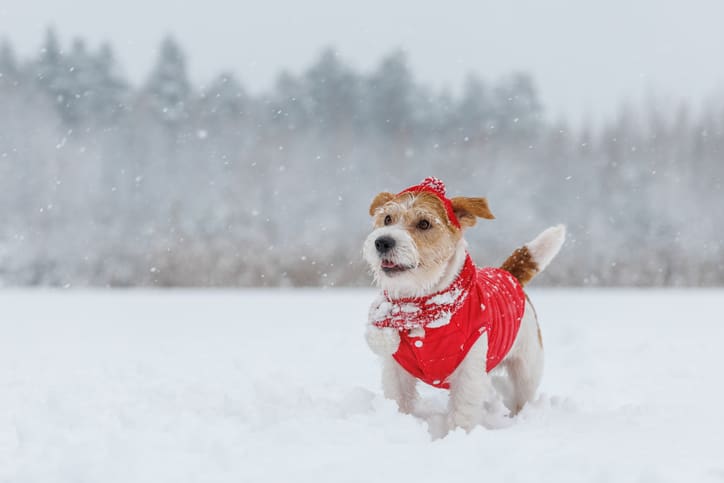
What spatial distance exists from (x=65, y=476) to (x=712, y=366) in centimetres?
469

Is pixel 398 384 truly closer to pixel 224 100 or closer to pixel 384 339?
pixel 384 339

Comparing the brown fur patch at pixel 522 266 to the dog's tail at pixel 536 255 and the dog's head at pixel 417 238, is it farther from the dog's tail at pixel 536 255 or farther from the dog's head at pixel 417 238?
the dog's head at pixel 417 238

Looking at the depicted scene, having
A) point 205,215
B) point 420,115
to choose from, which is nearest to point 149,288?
point 205,215

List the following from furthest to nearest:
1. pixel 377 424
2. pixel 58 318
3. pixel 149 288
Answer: pixel 149 288 → pixel 58 318 → pixel 377 424

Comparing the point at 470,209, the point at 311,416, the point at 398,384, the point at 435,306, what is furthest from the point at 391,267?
the point at 311,416

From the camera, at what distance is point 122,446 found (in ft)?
7.78

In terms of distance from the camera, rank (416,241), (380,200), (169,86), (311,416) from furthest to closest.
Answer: (169,86), (380,200), (416,241), (311,416)

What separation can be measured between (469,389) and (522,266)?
4.07ft

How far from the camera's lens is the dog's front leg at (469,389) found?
118 inches

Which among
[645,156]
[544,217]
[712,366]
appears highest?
[645,156]

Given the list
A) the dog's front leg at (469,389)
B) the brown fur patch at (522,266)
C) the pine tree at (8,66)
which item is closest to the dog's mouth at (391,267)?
the dog's front leg at (469,389)

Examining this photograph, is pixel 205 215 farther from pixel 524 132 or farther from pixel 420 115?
pixel 524 132

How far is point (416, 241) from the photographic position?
309 cm

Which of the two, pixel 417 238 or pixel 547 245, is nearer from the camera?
pixel 417 238
